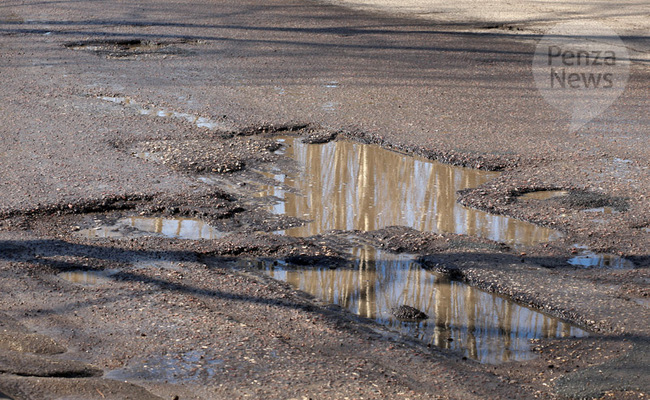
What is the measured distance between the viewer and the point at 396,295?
5.10m

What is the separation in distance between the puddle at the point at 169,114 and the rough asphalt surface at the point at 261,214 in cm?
6

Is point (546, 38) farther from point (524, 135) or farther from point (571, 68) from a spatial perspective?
point (524, 135)

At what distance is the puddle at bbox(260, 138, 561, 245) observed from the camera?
20.0ft

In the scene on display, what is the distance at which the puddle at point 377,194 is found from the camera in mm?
6082

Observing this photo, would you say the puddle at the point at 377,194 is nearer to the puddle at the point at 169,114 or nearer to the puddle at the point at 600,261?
the puddle at the point at 600,261

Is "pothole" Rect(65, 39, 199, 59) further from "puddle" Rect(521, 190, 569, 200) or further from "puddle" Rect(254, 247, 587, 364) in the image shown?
"puddle" Rect(254, 247, 587, 364)

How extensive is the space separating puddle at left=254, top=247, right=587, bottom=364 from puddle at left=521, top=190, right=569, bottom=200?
1586mm

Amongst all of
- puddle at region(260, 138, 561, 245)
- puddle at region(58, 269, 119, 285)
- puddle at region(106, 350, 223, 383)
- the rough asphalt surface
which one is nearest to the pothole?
the rough asphalt surface

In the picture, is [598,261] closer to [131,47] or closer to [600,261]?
[600,261]

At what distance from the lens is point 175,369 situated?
4004mm

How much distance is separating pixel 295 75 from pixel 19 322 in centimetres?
688

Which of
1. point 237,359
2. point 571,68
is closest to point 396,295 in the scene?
point 237,359

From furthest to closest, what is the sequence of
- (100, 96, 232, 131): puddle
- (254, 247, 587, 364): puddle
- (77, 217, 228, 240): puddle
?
(100, 96, 232, 131): puddle → (77, 217, 228, 240): puddle → (254, 247, 587, 364): puddle

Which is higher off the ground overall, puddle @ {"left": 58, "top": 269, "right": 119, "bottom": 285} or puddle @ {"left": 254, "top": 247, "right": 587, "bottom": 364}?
puddle @ {"left": 58, "top": 269, "right": 119, "bottom": 285}
